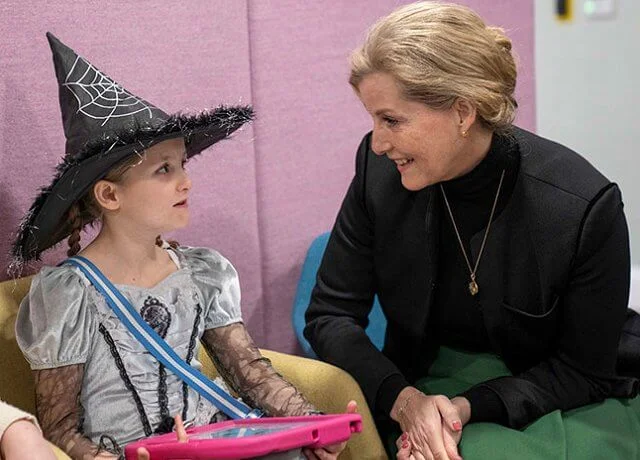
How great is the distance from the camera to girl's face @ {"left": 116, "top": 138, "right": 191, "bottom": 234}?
6.93 feet

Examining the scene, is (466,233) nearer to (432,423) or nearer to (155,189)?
(432,423)

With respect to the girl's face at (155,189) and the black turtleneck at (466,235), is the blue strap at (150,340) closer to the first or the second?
the girl's face at (155,189)

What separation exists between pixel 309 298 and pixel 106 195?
3.34ft

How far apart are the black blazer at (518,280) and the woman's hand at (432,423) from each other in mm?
76

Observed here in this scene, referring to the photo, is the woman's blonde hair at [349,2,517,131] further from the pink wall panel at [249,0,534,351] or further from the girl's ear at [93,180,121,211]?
the pink wall panel at [249,0,534,351]

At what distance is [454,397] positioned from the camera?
2316 millimetres

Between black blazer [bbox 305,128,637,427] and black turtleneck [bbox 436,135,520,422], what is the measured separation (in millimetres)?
26

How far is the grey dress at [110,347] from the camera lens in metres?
2.05

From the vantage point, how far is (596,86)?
13.0 feet

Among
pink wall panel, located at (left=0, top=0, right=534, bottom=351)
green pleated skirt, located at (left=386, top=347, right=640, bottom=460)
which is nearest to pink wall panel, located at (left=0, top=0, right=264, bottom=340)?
pink wall panel, located at (left=0, top=0, right=534, bottom=351)

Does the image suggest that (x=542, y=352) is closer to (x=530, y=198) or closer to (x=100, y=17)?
(x=530, y=198)

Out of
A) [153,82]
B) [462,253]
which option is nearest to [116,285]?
[153,82]

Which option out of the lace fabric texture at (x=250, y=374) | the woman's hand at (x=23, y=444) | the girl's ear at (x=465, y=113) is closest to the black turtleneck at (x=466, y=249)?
the girl's ear at (x=465, y=113)

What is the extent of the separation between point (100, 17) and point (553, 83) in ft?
6.54
